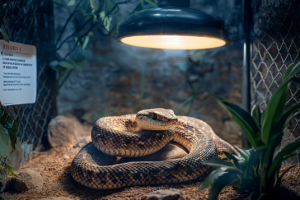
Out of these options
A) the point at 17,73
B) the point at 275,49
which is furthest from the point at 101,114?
the point at 275,49

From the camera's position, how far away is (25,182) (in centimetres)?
136

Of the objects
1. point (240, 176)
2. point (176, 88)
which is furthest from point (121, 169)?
point (176, 88)

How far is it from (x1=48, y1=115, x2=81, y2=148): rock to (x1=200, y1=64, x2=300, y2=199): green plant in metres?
1.92

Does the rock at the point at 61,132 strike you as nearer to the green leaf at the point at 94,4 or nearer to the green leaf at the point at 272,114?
the green leaf at the point at 94,4

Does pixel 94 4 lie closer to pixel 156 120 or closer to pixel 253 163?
pixel 156 120

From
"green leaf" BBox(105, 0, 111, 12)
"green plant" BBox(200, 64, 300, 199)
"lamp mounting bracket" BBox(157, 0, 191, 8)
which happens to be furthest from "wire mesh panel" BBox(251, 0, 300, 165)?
"green leaf" BBox(105, 0, 111, 12)

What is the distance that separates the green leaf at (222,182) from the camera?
98 centimetres

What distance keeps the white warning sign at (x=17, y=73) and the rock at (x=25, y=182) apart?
686mm

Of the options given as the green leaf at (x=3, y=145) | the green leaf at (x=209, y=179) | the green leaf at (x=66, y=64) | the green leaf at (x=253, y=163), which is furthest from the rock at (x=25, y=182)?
the green leaf at (x=66, y=64)

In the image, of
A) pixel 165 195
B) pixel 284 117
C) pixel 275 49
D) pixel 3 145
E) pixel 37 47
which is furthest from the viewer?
pixel 37 47

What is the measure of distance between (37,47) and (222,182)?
2.27 metres

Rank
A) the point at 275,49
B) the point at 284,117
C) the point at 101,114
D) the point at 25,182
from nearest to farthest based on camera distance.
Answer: the point at 284,117 < the point at 25,182 < the point at 275,49 < the point at 101,114

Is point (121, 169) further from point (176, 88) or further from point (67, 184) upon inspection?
point (176, 88)

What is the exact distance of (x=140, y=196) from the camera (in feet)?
4.05
